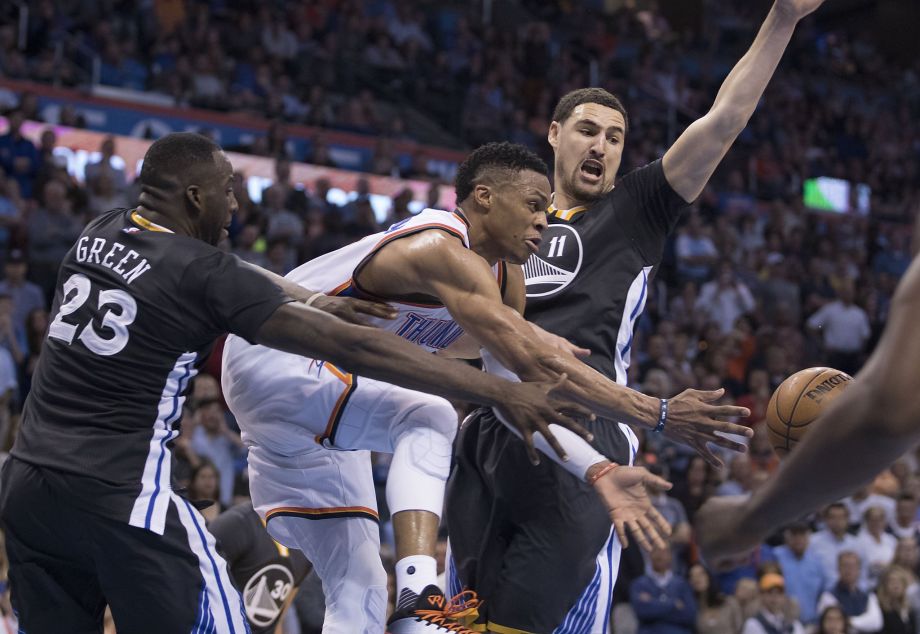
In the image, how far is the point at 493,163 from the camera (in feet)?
14.9

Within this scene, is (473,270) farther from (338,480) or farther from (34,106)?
(34,106)

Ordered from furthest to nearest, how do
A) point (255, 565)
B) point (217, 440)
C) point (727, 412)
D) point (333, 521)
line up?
point (217, 440), point (255, 565), point (333, 521), point (727, 412)

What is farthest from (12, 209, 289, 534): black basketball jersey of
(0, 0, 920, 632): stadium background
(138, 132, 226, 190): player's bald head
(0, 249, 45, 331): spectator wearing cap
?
(0, 249, 45, 331): spectator wearing cap

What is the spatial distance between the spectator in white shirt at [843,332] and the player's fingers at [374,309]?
12.1 metres

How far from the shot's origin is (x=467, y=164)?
15.3 ft

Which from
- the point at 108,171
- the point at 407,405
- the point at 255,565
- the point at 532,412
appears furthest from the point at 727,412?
the point at 108,171

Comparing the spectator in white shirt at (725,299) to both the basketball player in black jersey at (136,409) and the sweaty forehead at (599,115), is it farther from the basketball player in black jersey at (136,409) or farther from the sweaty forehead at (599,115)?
the basketball player in black jersey at (136,409)

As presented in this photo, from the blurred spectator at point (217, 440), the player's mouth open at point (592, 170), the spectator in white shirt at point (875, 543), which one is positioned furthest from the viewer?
the spectator in white shirt at point (875, 543)

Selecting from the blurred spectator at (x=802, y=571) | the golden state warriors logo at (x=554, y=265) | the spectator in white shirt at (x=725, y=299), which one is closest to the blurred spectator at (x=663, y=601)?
the blurred spectator at (x=802, y=571)

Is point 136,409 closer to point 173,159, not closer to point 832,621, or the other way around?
point 173,159

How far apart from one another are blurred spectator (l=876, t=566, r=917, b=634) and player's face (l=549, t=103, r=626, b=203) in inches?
286

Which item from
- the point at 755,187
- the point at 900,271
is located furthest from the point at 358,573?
the point at 755,187

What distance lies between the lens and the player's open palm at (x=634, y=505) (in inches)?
144

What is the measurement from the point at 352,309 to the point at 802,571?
8369mm
